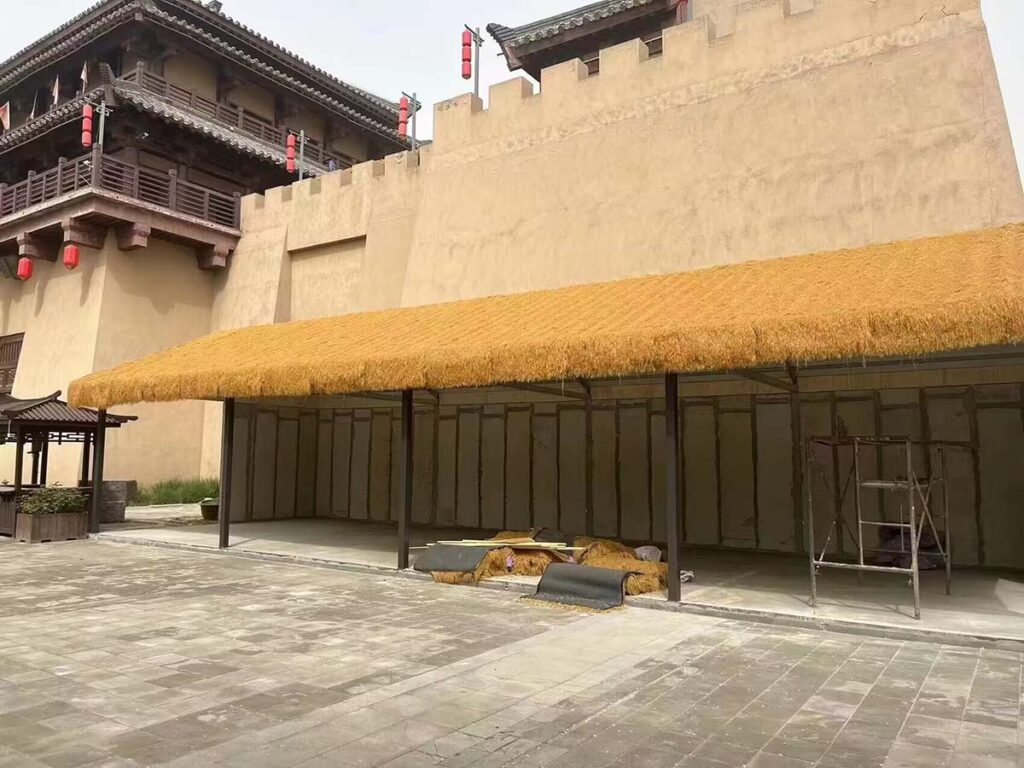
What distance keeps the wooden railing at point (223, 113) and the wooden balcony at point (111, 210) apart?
2218 mm

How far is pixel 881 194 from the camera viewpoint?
10.7 m

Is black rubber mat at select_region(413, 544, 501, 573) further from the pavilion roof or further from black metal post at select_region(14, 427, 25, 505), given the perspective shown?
black metal post at select_region(14, 427, 25, 505)

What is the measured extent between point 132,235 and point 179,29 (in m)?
5.98

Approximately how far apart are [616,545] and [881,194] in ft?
21.2

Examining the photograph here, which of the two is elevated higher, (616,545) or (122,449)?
(122,449)

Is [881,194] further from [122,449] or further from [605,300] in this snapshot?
[122,449]

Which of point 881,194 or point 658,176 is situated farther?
point 658,176

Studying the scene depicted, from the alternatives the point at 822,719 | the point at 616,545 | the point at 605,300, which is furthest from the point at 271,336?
the point at 822,719

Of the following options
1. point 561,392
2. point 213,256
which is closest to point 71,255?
point 213,256

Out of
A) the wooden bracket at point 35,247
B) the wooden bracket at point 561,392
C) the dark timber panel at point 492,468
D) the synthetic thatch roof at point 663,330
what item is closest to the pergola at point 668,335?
the synthetic thatch roof at point 663,330

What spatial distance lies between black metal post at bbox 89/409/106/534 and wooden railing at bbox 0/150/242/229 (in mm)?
6780

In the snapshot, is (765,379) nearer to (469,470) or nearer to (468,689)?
(468,689)

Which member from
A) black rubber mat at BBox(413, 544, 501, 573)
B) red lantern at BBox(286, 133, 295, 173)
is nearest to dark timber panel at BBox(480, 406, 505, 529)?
black rubber mat at BBox(413, 544, 501, 573)

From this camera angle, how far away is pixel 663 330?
752 cm
